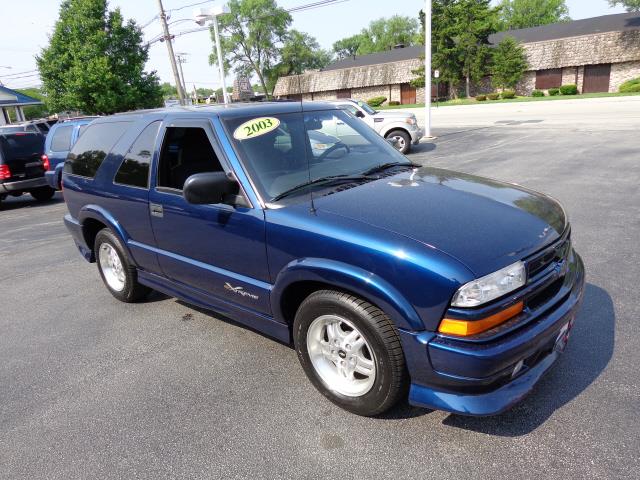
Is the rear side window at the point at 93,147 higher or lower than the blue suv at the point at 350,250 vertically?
higher

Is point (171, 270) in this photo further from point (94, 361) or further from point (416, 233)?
point (416, 233)

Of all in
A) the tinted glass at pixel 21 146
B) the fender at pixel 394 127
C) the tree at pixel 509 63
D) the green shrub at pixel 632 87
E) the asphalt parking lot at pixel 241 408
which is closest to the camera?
the asphalt parking lot at pixel 241 408

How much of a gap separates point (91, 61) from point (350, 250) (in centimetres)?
3055

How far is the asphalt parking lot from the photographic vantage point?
2.45 metres

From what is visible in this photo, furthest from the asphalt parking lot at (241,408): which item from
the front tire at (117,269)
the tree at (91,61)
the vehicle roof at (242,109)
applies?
the tree at (91,61)

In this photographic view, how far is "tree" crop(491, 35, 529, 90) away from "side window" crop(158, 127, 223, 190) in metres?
43.4

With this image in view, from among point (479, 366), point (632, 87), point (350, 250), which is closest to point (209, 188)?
point (350, 250)

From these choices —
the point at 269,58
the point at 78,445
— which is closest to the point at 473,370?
the point at 78,445

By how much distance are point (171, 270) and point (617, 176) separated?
851 cm

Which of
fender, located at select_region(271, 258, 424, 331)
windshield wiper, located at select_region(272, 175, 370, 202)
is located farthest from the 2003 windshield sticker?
fender, located at select_region(271, 258, 424, 331)

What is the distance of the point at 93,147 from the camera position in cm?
460

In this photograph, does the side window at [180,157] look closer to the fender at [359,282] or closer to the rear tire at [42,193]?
the fender at [359,282]

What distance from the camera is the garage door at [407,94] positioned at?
164 ft

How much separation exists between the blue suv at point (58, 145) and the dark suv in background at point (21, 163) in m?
0.29
